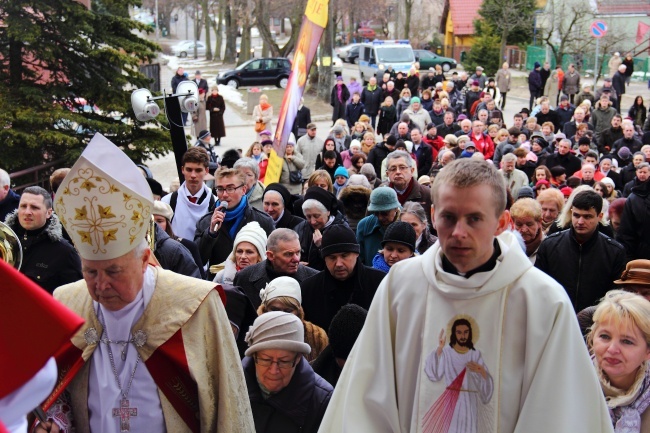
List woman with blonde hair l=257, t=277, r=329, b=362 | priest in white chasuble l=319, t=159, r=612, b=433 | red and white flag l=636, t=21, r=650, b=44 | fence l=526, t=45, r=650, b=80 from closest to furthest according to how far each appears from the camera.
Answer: priest in white chasuble l=319, t=159, r=612, b=433 → woman with blonde hair l=257, t=277, r=329, b=362 → fence l=526, t=45, r=650, b=80 → red and white flag l=636, t=21, r=650, b=44

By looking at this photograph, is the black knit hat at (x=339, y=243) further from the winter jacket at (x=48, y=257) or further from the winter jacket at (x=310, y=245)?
the winter jacket at (x=48, y=257)

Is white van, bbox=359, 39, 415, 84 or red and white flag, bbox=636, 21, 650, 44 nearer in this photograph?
white van, bbox=359, 39, 415, 84

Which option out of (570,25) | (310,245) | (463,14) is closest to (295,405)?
(310,245)

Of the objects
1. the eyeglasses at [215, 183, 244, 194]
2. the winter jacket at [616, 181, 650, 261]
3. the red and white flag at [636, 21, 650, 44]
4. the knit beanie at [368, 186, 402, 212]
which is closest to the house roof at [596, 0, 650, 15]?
the red and white flag at [636, 21, 650, 44]

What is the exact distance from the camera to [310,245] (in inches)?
339

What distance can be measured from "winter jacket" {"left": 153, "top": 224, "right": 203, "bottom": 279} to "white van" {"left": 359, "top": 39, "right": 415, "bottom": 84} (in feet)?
115

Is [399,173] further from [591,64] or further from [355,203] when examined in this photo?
[591,64]

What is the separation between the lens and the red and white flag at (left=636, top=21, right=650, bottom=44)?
150ft

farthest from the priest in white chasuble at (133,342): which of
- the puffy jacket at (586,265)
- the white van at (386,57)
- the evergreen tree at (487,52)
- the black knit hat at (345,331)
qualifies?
the evergreen tree at (487,52)

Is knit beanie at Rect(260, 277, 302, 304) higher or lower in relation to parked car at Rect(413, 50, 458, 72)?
higher

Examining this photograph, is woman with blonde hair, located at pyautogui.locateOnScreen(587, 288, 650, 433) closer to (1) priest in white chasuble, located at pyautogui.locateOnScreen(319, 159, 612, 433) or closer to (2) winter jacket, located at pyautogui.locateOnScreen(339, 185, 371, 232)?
(1) priest in white chasuble, located at pyautogui.locateOnScreen(319, 159, 612, 433)

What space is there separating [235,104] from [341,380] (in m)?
36.0

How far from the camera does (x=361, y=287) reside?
6586mm

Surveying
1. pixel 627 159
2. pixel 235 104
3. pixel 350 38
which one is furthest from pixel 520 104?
pixel 350 38
